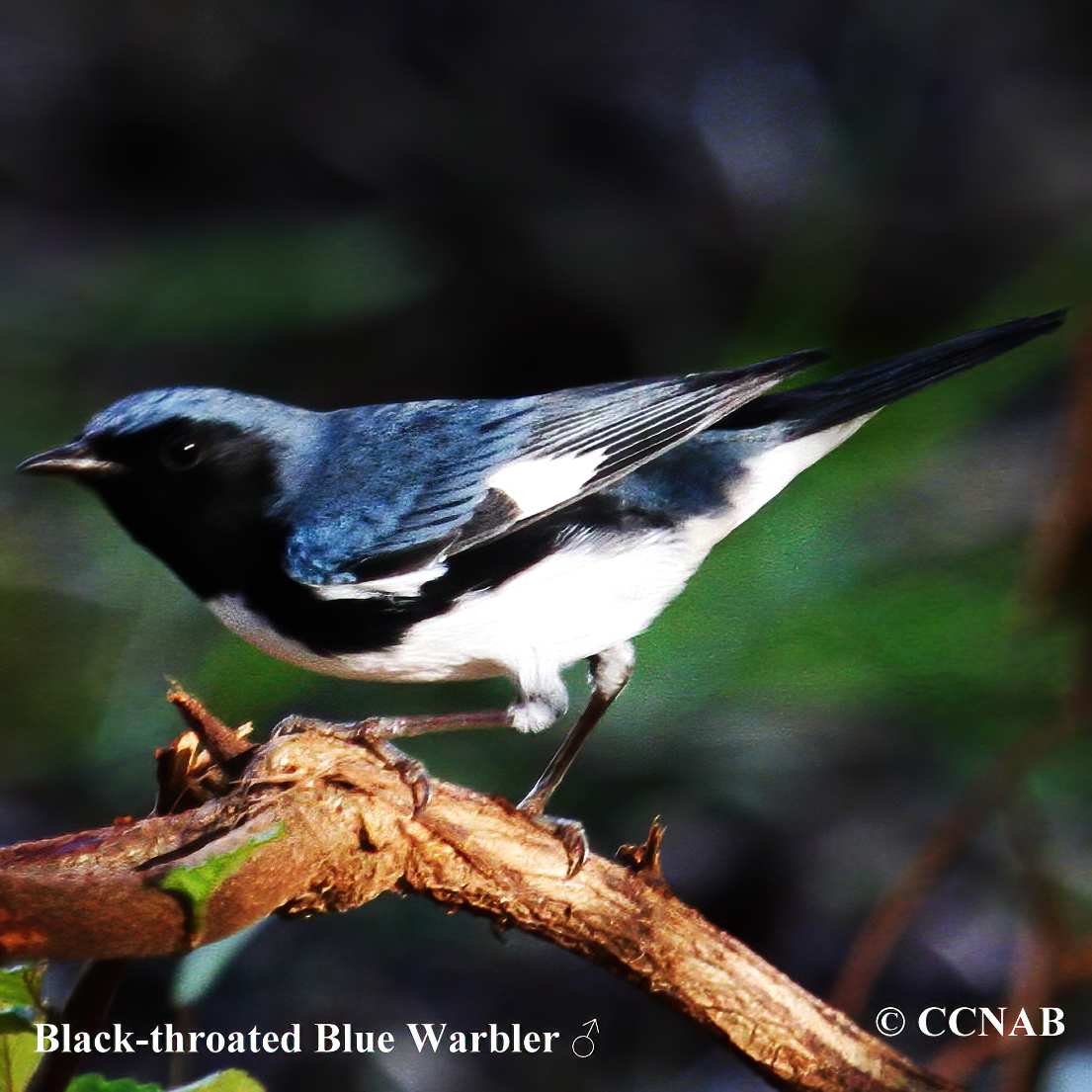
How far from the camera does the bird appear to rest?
1.00 metres

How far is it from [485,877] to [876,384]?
1.83 feet

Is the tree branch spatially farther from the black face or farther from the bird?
the black face

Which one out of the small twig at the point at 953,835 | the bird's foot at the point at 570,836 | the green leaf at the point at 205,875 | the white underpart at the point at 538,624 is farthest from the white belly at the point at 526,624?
the small twig at the point at 953,835

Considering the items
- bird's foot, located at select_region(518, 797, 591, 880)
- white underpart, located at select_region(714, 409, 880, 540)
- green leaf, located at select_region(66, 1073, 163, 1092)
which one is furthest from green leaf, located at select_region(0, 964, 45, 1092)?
white underpart, located at select_region(714, 409, 880, 540)

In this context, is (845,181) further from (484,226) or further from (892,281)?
(484,226)

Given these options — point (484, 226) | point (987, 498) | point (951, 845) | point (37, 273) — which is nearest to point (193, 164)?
point (37, 273)

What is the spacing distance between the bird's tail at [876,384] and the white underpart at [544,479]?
0.17 m

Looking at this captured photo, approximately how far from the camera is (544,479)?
1040 mm

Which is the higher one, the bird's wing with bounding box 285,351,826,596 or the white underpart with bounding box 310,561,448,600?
the bird's wing with bounding box 285,351,826,596

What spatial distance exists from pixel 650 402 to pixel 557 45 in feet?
1.51

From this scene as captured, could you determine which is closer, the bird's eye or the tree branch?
the tree branch

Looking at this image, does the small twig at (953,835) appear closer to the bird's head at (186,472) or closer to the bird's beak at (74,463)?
the bird's head at (186,472)

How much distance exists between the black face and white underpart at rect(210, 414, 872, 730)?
0.13ft

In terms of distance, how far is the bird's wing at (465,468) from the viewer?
1.01m
